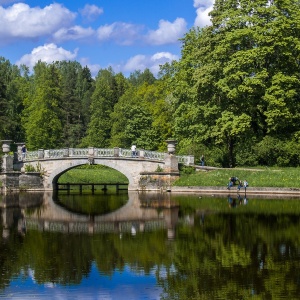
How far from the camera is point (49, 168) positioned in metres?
43.5

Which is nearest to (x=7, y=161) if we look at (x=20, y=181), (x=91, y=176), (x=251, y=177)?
(x=20, y=181)

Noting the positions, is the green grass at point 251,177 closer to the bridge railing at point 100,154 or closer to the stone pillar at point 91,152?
the bridge railing at point 100,154

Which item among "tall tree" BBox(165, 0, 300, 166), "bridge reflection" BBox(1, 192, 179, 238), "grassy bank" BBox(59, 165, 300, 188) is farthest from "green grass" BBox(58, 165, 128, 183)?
"bridge reflection" BBox(1, 192, 179, 238)

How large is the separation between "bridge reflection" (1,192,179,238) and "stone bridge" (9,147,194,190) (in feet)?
18.9

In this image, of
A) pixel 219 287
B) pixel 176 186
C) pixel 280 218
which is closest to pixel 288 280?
pixel 219 287

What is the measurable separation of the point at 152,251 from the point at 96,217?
9192mm

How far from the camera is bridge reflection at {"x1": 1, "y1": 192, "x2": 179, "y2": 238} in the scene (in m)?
24.1

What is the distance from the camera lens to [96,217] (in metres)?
27.8

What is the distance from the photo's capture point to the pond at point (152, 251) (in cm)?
1435

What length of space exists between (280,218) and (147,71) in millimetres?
94916

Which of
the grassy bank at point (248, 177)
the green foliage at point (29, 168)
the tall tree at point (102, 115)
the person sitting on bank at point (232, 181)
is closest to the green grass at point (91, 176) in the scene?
the green foliage at point (29, 168)

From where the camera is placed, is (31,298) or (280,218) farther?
(280,218)

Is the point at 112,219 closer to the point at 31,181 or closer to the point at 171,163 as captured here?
the point at 171,163

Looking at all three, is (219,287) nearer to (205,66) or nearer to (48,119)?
(205,66)
